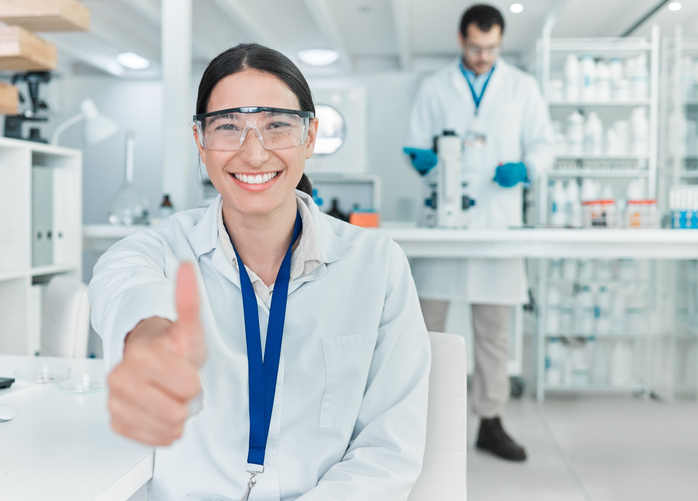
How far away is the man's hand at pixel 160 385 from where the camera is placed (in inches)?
15.9

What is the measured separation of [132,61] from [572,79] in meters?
4.14

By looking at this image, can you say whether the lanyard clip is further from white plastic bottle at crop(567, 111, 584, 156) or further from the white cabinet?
white plastic bottle at crop(567, 111, 584, 156)

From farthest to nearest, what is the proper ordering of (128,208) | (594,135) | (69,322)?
(594,135)
(128,208)
(69,322)

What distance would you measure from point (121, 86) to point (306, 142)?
549 centimetres

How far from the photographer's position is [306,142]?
102 cm

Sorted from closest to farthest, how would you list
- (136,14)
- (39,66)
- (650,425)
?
Result: (39,66) < (650,425) < (136,14)

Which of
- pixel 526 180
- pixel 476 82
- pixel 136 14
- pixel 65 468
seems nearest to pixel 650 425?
pixel 526 180

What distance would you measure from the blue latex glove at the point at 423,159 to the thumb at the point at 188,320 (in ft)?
7.02

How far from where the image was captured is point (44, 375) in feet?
3.61

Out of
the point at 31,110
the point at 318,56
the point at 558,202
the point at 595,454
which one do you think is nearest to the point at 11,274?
the point at 31,110

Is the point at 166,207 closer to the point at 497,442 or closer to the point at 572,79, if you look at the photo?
the point at 497,442

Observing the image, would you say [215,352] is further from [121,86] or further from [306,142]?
[121,86]

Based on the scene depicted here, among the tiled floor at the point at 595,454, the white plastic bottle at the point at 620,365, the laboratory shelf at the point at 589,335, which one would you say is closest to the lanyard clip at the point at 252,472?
the tiled floor at the point at 595,454

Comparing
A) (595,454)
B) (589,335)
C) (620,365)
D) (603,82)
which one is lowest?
(595,454)
